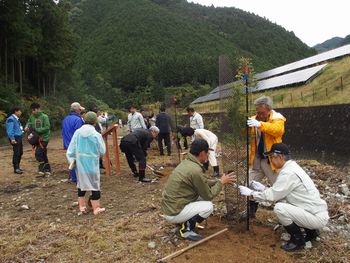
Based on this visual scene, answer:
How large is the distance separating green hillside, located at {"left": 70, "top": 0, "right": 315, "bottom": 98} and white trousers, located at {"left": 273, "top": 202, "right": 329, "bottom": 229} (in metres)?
61.7

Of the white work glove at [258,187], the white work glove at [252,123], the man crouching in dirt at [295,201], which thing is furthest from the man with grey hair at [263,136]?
the man crouching in dirt at [295,201]

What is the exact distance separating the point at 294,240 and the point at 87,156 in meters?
3.40

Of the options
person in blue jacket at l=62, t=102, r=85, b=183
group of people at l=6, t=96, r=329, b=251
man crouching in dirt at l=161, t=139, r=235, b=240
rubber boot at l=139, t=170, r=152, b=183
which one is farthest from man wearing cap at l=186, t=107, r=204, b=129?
man crouching in dirt at l=161, t=139, r=235, b=240

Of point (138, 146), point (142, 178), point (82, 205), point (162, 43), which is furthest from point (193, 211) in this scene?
point (162, 43)

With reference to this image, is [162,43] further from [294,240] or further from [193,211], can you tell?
[294,240]

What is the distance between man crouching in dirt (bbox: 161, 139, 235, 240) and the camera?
14.6 ft

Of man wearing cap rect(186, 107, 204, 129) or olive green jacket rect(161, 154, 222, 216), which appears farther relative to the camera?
man wearing cap rect(186, 107, 204, 129)

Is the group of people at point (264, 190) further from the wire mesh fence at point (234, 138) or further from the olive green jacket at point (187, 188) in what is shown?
the wire mesh fence at point (234, 138)

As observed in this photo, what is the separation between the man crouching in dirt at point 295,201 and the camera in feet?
13.5

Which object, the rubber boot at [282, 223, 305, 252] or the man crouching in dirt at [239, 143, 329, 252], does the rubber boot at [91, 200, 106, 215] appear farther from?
the rubber boot at [282, 223, 305, 252]

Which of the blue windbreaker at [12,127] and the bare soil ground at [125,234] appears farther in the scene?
the blue windbreaker at [12,127]

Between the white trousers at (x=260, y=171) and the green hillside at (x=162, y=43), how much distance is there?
6062 cm

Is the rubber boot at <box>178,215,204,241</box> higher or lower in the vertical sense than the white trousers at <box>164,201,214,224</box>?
lower

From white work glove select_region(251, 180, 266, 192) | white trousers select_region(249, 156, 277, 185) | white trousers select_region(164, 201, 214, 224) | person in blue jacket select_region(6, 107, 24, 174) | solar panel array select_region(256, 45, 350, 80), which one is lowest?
white trousers select_region(164, 201, 214, 224)
